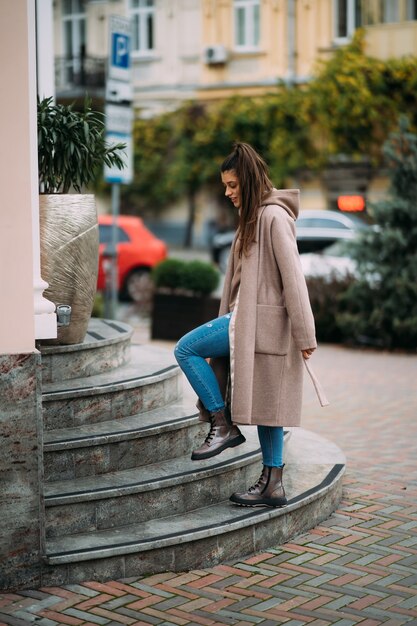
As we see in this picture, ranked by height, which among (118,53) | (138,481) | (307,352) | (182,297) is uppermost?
(118,53)

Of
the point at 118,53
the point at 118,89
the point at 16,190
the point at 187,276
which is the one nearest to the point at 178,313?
the point at 187,276

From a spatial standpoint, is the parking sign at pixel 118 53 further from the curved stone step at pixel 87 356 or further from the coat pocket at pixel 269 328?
the coat pocket at pixel 269 328

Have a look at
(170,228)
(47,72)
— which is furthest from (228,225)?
(47,72)

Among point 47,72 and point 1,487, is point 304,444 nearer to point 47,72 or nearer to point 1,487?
point 1,487

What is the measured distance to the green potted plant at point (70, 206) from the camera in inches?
242

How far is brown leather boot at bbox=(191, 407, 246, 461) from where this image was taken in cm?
547

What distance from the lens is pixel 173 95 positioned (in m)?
33.4

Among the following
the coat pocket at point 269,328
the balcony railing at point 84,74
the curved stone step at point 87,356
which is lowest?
the curved stone step at point 87,356

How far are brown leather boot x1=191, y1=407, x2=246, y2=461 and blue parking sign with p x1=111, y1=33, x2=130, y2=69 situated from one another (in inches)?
297

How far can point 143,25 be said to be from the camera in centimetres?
3397

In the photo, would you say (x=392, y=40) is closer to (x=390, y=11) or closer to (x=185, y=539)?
(x=390, y=11)

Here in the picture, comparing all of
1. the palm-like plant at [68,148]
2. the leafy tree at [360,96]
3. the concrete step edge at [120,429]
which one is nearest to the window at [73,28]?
the leafy tree at [360,96]

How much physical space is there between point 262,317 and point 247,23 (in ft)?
93.3

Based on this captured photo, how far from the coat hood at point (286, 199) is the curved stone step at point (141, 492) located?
1440 mm
